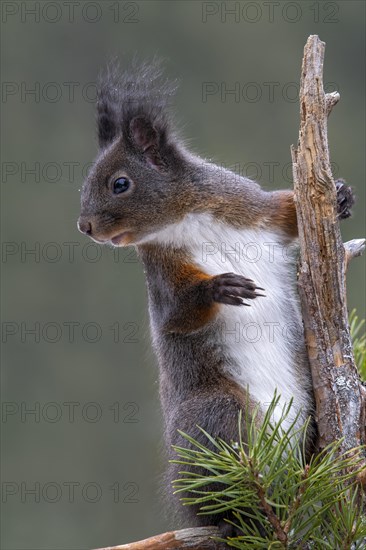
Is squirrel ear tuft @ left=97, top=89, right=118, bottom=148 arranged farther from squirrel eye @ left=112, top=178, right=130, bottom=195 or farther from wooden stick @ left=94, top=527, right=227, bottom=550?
wooden stick @ left=94, top=527, right=227, bottom=550

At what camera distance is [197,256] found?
7.38 ft

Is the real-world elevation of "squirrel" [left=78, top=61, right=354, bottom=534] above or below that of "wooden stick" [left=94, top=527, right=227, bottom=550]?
above

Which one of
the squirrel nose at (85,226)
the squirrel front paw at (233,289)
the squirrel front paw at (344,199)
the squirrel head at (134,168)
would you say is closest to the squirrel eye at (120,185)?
the squirrel head at (134,168)

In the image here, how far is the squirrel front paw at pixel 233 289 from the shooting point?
203 centimetres

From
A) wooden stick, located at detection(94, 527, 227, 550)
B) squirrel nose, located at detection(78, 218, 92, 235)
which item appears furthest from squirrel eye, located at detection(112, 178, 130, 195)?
wooden stick, located at detection(94, 527, 227, 550)

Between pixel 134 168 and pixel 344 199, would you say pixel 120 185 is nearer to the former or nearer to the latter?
pixel 134 168

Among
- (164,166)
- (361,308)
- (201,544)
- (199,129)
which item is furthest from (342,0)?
(201,544)

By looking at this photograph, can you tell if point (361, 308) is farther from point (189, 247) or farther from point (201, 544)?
point (201, 544)

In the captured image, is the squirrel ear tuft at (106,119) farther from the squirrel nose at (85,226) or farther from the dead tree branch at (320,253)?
the dead tree branch at (320,253)

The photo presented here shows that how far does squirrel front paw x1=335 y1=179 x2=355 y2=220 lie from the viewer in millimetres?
2219

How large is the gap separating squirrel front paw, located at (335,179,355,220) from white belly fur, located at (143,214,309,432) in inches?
7.4

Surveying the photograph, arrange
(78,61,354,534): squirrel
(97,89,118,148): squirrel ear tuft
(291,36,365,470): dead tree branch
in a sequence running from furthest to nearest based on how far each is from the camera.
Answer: (97,89,118,148): squirrel ear tuft, (78,61,354,534): squirrel, (291,36,365,470): dead tree branch

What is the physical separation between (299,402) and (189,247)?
47cm

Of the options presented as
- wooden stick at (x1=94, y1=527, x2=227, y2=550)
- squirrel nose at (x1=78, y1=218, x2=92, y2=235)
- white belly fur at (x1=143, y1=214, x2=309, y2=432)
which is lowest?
wooden stick at (x1=94, y1=527, x2=227, y2=550)
